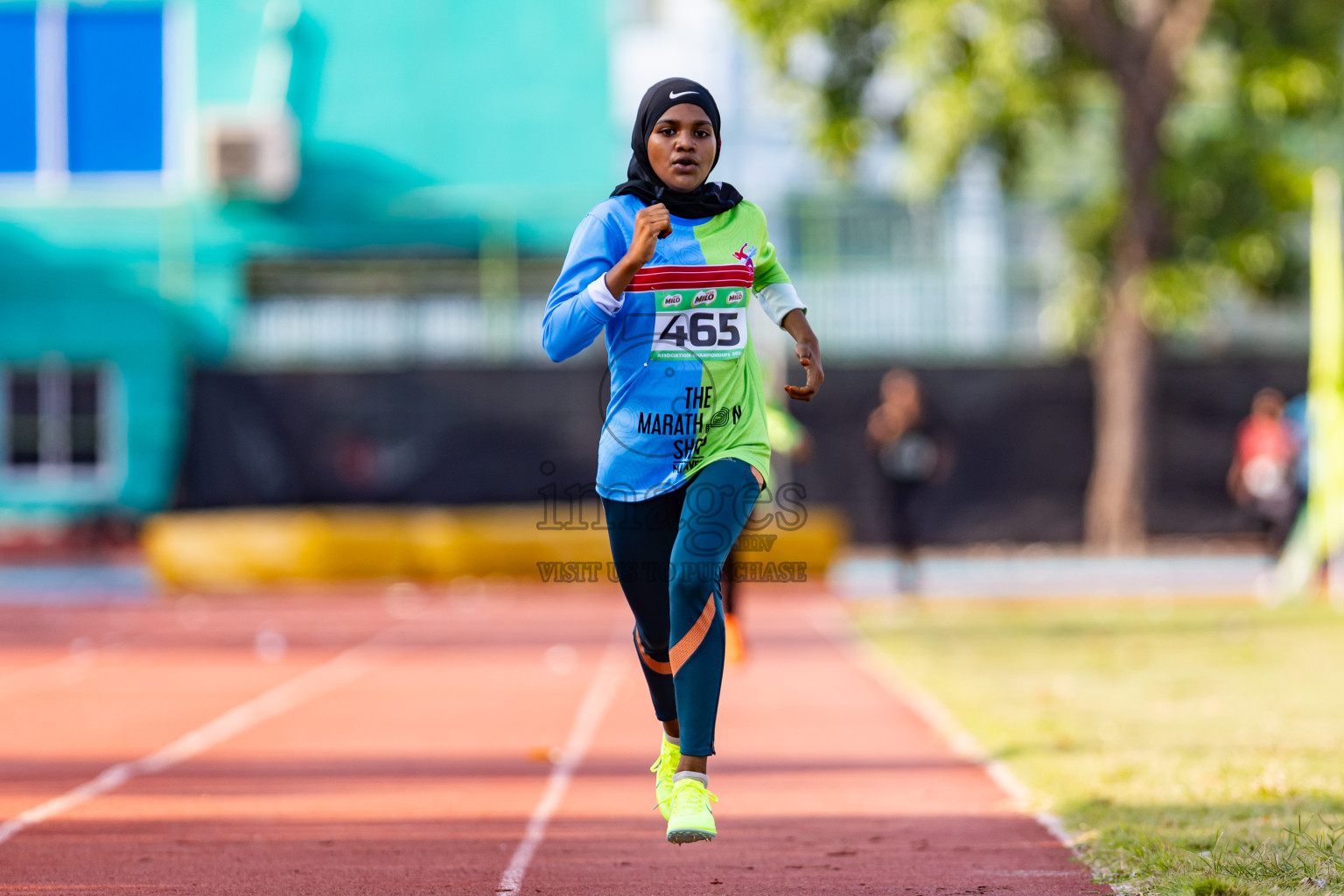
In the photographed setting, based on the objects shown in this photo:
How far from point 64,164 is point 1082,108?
15582mm

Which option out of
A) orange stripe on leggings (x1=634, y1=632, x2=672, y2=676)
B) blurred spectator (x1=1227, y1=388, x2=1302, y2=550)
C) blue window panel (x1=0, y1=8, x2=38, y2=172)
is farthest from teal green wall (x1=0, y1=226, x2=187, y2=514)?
orange stripe on leggings (x1=634, y1=632, x2=672, y2=676)

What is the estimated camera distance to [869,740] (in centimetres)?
902

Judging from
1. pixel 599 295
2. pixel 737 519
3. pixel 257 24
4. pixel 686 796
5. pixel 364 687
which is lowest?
pixel 364 687

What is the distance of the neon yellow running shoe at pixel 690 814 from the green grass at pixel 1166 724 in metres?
1.25

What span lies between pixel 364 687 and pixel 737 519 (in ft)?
22.9

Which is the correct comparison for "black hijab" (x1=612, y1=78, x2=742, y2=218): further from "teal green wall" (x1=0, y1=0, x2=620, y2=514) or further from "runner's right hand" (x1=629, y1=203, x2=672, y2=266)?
"teal green wall" (x1=0, y1=0, x2=620, y2=514)

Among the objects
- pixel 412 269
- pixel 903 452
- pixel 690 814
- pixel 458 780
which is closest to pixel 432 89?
pixel 412 269

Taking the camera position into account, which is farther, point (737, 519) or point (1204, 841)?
point (1204, 841)

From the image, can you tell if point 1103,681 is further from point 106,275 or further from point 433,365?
point 106,275

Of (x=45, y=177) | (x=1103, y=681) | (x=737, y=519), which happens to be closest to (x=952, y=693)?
Result: (x=1103, y=681)

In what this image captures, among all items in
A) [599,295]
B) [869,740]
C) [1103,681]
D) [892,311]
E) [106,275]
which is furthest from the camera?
[106,275]

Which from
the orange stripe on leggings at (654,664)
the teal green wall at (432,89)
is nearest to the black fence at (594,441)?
the teal green wall at (432,89)

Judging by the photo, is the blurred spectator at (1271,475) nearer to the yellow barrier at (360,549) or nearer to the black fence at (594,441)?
the yellow barrier at (360,549)

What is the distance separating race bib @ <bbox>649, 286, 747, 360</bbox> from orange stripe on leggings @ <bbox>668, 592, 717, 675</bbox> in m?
0.70
